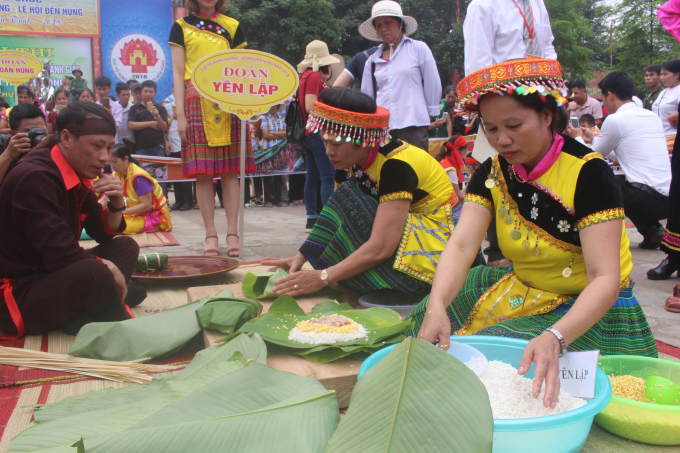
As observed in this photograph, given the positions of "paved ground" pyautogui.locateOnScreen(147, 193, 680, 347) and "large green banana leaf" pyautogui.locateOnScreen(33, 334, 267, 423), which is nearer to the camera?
"large green banana leaf" pyautogui.locateOnScreen(33, 334, 267, 423)

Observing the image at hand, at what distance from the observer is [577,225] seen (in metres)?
1.42

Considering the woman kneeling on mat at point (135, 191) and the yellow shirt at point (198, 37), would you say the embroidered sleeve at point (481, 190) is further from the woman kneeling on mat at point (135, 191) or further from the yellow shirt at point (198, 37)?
the woman kneeling on mat at point (135, 191)

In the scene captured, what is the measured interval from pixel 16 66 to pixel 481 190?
7.12 m

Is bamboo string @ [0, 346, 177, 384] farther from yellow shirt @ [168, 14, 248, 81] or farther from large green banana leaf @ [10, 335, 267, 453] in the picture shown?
yellow shirt @ [168, 14, 248, 81]

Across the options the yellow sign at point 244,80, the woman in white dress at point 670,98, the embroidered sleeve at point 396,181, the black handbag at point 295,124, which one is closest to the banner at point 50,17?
the black handbag at point 295,124

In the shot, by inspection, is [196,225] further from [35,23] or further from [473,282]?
[35,23]

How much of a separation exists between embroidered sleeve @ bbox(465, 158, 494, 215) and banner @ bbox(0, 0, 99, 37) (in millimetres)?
12884

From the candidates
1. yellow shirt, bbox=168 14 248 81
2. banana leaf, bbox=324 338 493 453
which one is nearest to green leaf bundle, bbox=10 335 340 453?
banana leaf, bbox=324 338 493 453

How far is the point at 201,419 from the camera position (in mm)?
1034

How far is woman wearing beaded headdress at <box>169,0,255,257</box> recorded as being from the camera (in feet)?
11.7

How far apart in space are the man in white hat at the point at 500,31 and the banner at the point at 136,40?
36.0 feet

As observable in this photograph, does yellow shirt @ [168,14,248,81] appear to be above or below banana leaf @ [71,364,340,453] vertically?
above

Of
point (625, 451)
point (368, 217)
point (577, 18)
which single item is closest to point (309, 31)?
point (577, 18)

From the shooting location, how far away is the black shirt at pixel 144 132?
22.0 feet
